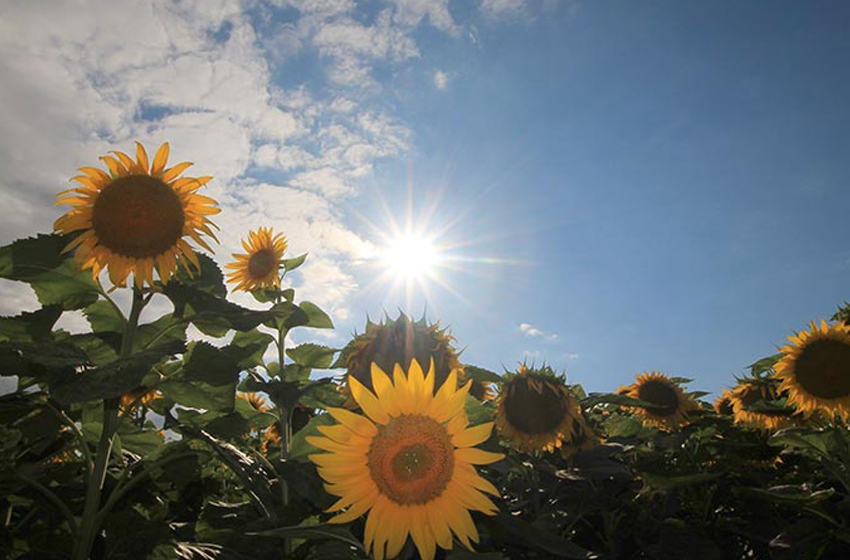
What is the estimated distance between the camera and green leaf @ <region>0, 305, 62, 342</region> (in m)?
2.71

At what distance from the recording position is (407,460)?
5.00 ft

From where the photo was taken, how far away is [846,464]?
3527 millimetres

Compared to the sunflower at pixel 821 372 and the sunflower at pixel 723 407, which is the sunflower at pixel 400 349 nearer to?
the sunflower at pixel 821 372

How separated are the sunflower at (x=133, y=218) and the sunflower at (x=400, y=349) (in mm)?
1125

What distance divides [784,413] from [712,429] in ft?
3.40

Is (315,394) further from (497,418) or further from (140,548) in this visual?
(497,418)

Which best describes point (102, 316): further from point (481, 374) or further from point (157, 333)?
point (481, 374)

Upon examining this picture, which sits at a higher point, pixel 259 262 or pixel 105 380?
pixel 259 262

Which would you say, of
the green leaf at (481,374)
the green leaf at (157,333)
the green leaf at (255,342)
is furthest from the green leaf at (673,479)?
the green leaf at (157,333)

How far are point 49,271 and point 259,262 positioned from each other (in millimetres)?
2633

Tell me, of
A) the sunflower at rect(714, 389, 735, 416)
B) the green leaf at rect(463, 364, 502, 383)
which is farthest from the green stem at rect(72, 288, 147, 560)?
the sunflower at rect(714, 389, 735, 416)

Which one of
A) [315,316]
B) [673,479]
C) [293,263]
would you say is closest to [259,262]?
[293,263]

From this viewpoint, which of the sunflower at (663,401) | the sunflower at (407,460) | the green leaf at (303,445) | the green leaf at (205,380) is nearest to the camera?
the sunflower at (407,460)

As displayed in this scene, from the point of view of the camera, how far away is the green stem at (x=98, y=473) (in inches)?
93.4
